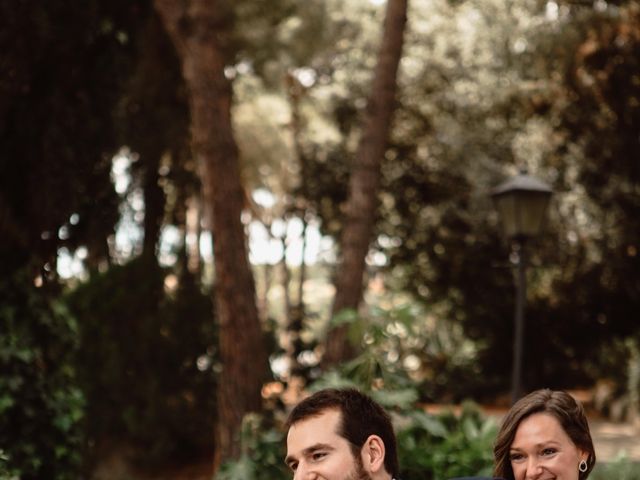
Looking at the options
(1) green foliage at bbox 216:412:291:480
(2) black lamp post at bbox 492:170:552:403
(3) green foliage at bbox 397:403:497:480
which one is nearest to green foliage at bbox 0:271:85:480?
(1) green foliage at bbox 216:412:291:480

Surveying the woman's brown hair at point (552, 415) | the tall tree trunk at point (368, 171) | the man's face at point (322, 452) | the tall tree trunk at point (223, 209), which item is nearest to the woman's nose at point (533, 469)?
the woman's brown hair at point (552, 415)

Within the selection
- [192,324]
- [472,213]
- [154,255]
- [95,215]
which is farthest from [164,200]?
[472,213]

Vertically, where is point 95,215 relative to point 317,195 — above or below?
below

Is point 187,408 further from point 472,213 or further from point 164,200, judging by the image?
point 472,213

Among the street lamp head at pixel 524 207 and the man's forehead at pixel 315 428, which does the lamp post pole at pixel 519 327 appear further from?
the man's forehead at pixel 315 428

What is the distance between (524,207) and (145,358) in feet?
23.8

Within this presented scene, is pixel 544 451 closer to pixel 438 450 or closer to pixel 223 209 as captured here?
pixel 438 450

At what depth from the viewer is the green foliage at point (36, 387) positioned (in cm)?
723

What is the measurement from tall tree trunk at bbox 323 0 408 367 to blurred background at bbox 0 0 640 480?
0.16 feet

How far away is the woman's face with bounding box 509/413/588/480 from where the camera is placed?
10.6ft

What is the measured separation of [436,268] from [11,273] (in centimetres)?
1580

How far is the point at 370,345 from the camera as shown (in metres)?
6.93

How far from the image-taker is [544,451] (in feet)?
10.8

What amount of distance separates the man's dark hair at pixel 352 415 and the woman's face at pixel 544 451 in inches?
25.4
